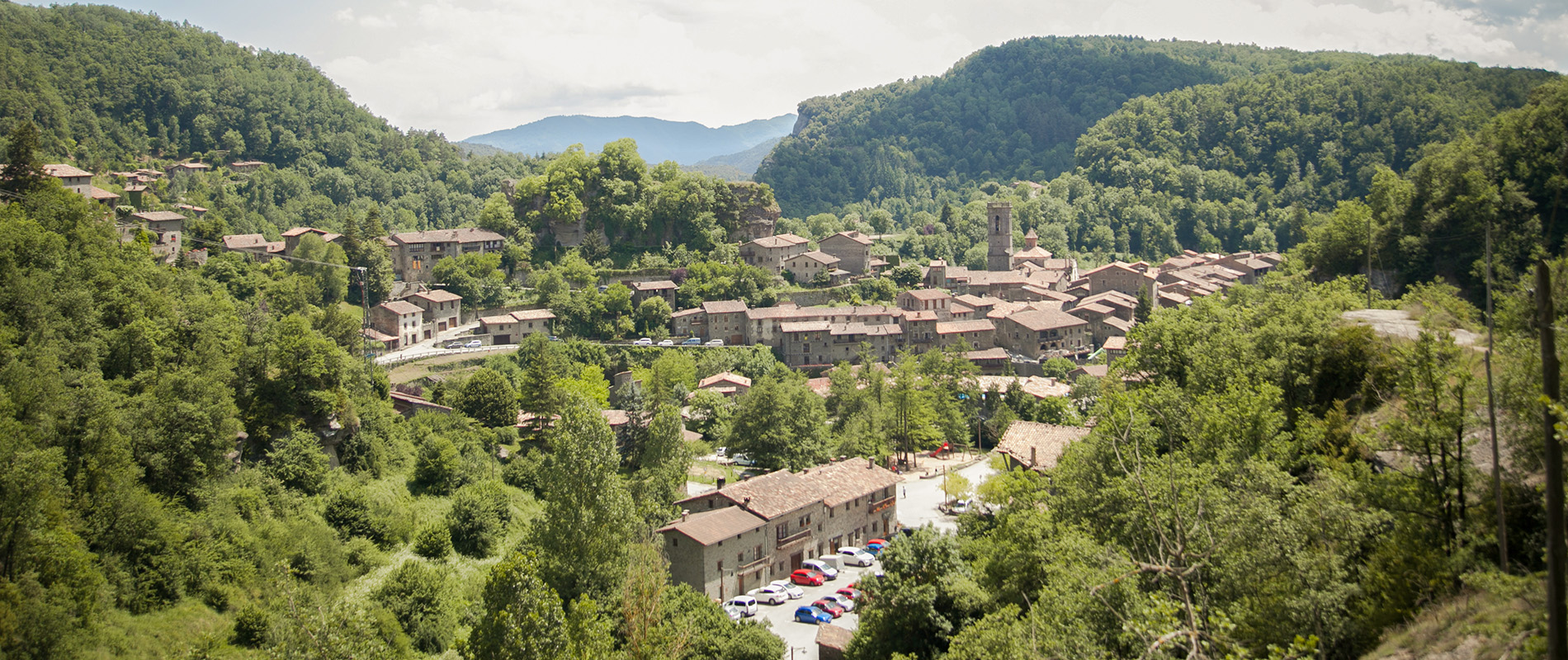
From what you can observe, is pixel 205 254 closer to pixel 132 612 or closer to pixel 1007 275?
pixel 132 612

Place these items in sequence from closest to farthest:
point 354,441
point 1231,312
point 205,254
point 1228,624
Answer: point 1228,624, point 1231,312, point 354,441, point 205,254

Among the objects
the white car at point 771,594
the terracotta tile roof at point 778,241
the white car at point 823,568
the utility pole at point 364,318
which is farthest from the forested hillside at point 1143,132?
the white car at point 771,594

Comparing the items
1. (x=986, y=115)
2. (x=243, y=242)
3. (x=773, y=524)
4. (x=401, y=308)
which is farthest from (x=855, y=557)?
(x=986, y=115)

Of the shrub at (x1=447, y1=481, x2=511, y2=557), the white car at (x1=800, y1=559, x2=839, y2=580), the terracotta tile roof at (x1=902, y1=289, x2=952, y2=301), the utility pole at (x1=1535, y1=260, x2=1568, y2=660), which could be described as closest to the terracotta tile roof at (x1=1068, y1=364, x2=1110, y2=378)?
the terracotta tile roof at (x1=902, y1=289, x2=952, y2=301)

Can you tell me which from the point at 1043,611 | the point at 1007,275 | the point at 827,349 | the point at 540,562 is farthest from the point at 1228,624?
→ the point at 1007,275

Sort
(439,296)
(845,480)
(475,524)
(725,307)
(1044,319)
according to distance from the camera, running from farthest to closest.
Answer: (1044,319), (725,307), (439,296), (845,480), (475,524)

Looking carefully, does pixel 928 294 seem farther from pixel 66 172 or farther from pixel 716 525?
pixel 66 172
